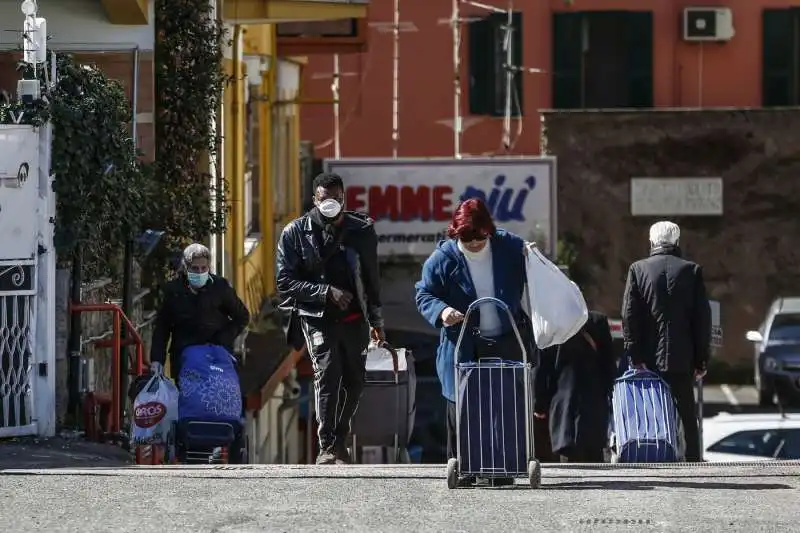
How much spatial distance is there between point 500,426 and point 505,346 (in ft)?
1.61

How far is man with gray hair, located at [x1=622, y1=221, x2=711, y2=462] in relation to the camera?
1195 centimetres

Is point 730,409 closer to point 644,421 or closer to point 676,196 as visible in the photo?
point 676,196

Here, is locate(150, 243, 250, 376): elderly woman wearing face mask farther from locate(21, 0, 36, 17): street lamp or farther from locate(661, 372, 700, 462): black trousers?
locate(661, 372, 700, 462): black trousers

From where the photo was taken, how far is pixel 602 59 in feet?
119

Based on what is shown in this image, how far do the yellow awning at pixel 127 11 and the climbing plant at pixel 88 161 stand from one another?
2453mm

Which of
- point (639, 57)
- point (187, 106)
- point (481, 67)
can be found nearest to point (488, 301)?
point (187, 106)

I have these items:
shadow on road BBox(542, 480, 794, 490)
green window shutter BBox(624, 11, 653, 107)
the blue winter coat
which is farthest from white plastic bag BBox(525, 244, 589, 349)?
green window shutter BBox(624, 11, 653, 107)

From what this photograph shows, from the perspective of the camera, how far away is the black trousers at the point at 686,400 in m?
12.0

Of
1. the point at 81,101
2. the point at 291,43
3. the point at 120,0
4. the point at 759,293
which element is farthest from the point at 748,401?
the point at 81,101

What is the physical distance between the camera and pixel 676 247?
1218cm

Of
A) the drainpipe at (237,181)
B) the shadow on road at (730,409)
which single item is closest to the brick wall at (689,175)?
the shadow on road at (730,409)

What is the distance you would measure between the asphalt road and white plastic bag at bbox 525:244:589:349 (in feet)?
2.50

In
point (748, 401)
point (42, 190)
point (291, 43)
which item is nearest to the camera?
point (42, 190)

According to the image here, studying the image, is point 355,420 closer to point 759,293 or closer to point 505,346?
point 505,346
